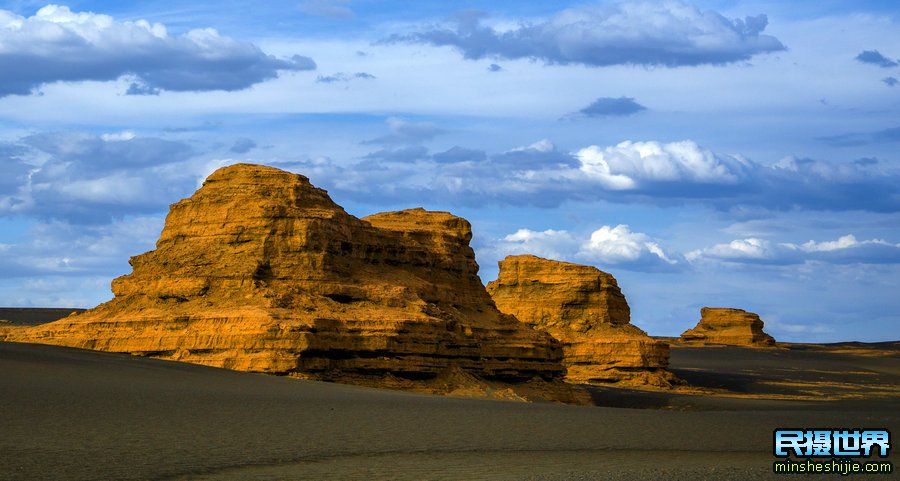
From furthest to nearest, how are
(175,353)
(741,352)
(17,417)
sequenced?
(741,352), (175,353), (17,417)

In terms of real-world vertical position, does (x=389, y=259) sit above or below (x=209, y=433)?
above

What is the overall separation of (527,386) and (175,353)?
575 inches

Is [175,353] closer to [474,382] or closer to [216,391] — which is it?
[216,391]

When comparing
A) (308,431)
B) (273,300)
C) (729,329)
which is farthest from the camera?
(729,329)

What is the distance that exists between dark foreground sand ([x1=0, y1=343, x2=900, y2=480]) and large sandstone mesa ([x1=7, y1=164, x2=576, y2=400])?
6.05ft

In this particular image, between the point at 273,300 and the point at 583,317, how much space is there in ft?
120

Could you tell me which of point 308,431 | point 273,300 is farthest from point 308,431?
point 273,300

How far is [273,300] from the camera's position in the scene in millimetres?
36031

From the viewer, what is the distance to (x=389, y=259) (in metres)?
42.7

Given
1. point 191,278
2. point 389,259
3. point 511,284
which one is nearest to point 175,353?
point 191,278

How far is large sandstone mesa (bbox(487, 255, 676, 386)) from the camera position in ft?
215

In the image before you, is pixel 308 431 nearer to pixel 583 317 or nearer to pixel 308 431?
pixel 308 431

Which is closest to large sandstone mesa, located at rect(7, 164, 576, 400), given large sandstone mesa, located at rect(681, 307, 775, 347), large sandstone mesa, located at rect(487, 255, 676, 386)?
large sandstone mesa, located at rect(487, 255, 676, 386)

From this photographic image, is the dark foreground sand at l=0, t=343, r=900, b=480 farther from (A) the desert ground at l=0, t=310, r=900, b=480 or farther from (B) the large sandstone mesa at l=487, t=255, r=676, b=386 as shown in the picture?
(B) the large sandstone mesa at l=487, t=255, r=676, b=386
